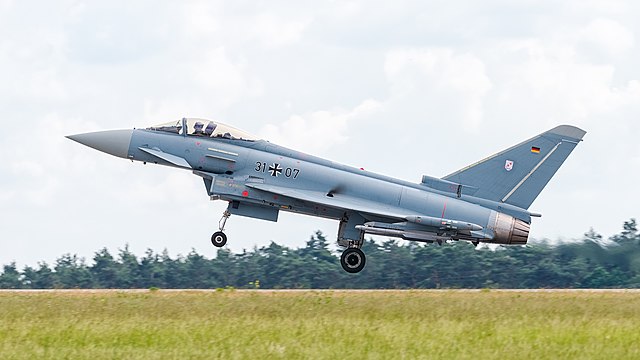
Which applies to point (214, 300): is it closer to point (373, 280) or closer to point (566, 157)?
point (566, 157)

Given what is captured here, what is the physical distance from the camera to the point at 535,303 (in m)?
20.4

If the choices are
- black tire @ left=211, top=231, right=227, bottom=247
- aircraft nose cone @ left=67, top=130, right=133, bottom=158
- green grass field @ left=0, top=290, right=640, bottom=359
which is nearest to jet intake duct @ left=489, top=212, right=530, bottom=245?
green grass field @ left=0, top=290, right=640, bottom=359

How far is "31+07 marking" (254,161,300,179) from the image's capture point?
79.2 feet

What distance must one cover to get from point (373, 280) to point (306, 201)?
1940cm

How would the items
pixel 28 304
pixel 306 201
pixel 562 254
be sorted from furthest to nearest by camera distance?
pixel 562 254 → pixel 306 201 → pixel 28 304

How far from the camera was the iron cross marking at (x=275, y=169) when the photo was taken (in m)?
24.2

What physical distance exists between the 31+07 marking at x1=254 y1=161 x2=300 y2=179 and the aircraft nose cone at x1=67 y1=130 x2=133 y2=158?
276 centimetres

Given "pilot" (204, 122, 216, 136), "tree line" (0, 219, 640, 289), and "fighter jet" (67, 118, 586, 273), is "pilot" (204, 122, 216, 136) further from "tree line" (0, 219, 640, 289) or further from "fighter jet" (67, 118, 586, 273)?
"tree line" (0, 219, 640, 289)

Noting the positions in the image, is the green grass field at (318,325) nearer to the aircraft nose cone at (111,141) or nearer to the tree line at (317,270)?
the aircraft nose cone at (111,141)

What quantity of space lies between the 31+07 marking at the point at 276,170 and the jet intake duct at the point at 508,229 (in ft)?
13.9

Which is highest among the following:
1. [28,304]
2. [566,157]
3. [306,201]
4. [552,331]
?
[566,157]

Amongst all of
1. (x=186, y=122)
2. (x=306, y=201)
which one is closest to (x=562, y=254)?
(x=306, y=201)

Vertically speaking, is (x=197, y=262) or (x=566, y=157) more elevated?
(x=566, y=157)

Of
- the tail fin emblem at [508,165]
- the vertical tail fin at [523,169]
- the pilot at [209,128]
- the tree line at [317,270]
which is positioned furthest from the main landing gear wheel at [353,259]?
the tree line at [317,270]
